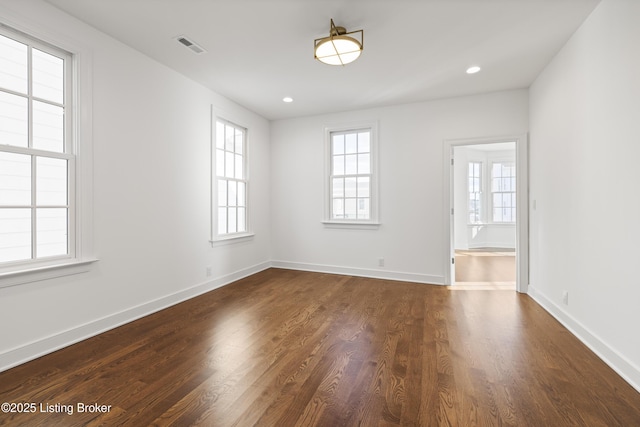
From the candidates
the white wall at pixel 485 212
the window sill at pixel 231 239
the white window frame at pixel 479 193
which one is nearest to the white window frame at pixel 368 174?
the window sill at pixel 231 239

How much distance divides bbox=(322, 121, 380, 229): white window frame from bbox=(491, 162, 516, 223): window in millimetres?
5179

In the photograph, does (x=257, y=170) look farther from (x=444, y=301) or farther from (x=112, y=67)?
(x=444, y=301)

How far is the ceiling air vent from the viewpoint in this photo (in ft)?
9.30

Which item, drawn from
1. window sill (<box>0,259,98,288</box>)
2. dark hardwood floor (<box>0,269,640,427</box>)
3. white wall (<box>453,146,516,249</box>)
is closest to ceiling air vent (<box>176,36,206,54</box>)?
window sill (<box>0,259,98,288</box>)

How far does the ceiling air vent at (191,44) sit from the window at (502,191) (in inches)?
312

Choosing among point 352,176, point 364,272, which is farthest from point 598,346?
point 352,176

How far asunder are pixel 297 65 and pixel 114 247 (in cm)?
268

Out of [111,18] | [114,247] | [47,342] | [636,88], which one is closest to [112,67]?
[111,18]

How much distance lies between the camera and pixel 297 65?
3354 mm

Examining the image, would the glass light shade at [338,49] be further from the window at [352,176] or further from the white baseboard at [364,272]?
the white baseboard at [364,272]

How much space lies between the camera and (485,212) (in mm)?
8234

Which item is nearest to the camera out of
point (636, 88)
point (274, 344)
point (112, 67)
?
point (636, 88)

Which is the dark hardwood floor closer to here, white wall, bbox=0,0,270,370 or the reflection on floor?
white wall, bbox=0,0,270,370

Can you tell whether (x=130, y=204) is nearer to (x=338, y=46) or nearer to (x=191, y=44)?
(x=191, y=44)
